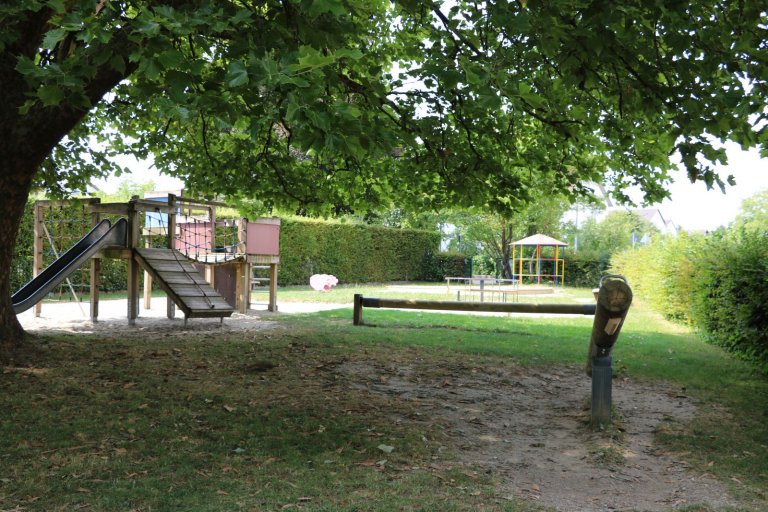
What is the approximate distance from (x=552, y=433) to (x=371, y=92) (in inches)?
132

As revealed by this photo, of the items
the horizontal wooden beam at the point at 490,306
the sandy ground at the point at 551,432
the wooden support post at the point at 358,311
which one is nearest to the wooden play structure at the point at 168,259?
the wooden support post at the point at 358,311

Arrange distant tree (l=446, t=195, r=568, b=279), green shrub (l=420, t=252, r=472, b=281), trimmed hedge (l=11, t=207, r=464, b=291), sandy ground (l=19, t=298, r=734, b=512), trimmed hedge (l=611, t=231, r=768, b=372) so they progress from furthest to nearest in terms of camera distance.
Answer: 1. distant tree (l=446, t=195, r=568, b=279)
2. green shrub (l=420, t=252, r=472, b=281)
3. trimmed hedge (l=11, t=207, r=464, b=291)
4. trimmed hedge (l=611, t=231, r=768, b=372)
5. sandy ground (l=19, t=298, r=734, b=512)

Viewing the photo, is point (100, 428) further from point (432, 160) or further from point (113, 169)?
point (113, 169)

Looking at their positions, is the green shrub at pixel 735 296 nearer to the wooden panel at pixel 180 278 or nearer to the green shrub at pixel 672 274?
the green shrub at pixel 672 274

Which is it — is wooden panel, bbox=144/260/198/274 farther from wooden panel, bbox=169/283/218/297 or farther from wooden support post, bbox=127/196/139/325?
wooden panel, bbox=169/283/218/297

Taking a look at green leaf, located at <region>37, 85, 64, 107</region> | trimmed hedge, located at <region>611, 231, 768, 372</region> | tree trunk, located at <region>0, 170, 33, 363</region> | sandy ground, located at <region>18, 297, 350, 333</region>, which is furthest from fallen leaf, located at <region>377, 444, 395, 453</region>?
sandy ground, located at <region>18, 297, 350, 333</region>

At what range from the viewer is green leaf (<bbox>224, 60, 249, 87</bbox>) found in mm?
2963

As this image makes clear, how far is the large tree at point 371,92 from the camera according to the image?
3.60 metres

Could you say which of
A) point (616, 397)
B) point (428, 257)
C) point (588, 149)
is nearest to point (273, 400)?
point (616, 397)

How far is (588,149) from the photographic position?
28.0ft

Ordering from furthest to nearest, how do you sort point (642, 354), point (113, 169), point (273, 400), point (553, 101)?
point (113, 169)
point (642, 354)
point (553, 101)
point (273, 400)

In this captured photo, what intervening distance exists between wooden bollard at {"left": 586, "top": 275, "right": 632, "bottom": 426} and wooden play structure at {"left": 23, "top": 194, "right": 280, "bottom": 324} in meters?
6.87

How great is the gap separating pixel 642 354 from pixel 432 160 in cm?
502

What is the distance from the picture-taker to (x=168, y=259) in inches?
467
